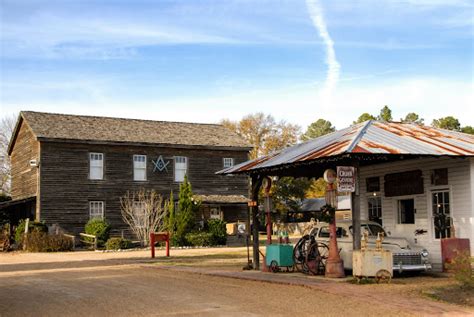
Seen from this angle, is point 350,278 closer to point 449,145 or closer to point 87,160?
point 449,145

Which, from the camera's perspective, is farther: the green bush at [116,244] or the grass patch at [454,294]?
the green bush at [116,244]

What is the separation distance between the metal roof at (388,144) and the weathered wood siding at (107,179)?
2047 centimetres

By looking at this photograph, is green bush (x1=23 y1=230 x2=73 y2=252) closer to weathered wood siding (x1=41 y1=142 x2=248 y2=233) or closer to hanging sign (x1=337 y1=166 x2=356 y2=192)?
weathered wood siding (x1=41 y1=142 x2=248 y2=233)

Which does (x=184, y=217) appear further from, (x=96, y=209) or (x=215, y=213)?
(x=96, y=209)

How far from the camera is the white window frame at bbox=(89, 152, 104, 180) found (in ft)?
127

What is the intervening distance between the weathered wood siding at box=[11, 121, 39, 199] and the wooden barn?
0.20 feet

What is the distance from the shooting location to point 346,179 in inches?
611

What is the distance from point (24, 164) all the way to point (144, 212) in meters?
9.10

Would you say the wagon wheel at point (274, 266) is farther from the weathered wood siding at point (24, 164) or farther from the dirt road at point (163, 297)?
the weathered wood siding at point (24, 164)

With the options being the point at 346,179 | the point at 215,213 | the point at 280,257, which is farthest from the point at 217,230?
the point at 346,179

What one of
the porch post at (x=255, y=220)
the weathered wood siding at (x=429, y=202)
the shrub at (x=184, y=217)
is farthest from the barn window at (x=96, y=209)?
the weathered wood siding at (x=429, y=202)

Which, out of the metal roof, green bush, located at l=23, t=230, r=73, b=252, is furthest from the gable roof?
the metal roof

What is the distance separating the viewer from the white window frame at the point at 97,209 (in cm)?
3856

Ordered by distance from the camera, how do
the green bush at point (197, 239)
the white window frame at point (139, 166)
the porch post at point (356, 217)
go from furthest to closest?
the white window frame at point (139, 166) < the green bush at point (197, 239) < the porch post at point (356, 217)
